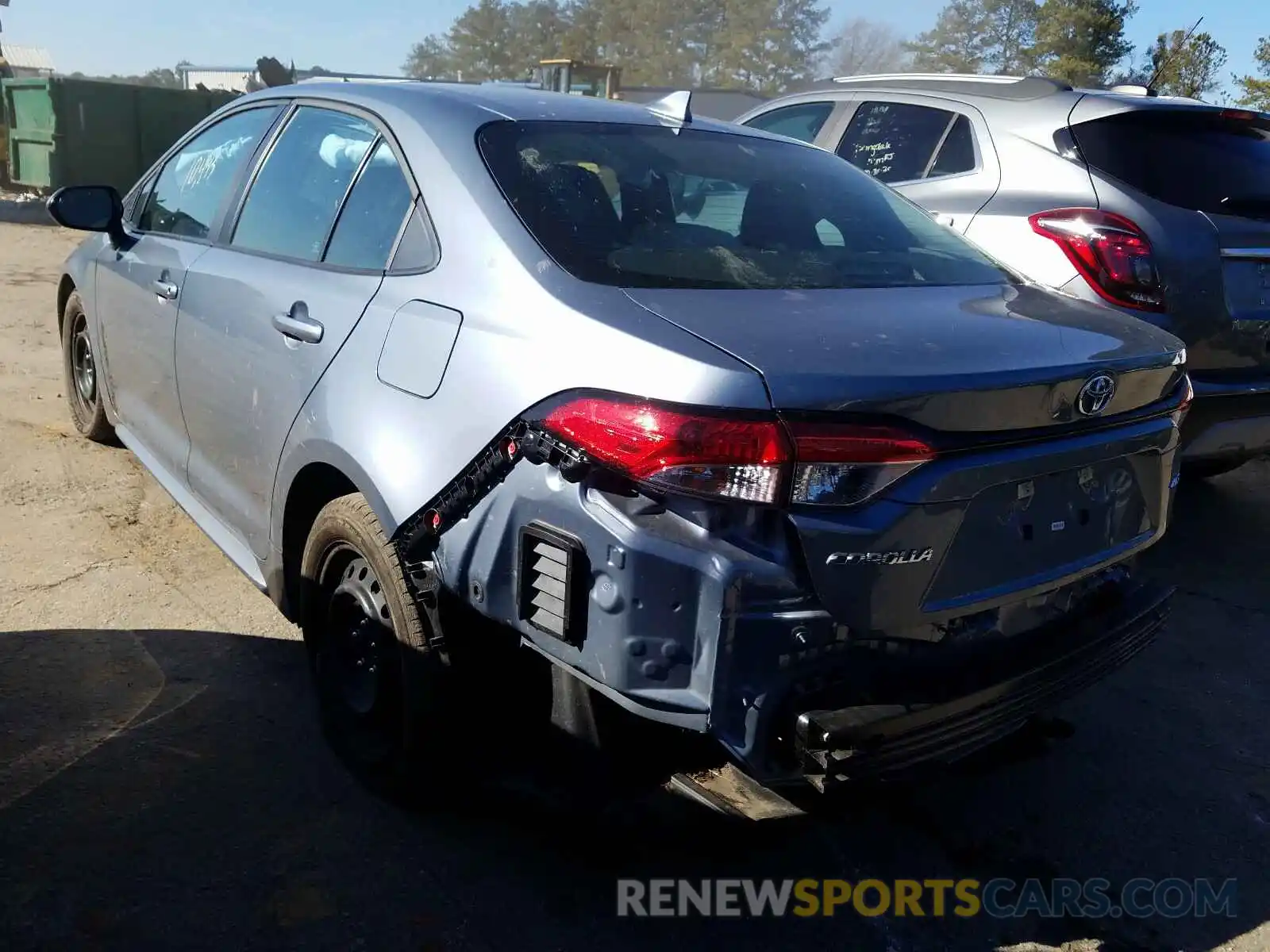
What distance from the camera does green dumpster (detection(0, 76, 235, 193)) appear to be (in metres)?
16.8

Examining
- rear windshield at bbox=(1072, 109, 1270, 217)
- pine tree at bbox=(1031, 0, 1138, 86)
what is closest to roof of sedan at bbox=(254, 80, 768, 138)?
rear windshield at bbox=(1072, 109, 1270, 217)

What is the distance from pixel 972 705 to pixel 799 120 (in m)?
4.65

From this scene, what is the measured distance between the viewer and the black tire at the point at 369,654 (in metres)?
2.32

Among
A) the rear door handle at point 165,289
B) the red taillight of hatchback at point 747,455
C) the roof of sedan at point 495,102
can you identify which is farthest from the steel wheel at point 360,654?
Result: the rear door handle at point 165,289

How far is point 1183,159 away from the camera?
4273 millimetres

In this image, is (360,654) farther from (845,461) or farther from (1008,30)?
(1008,30)

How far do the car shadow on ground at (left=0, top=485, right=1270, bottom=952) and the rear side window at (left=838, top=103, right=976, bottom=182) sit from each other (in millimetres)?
2698

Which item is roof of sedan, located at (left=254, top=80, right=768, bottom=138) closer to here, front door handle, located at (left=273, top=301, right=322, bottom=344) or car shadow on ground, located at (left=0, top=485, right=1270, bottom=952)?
front door handle, located at (left=273, top=301, right=322, bottom=344)

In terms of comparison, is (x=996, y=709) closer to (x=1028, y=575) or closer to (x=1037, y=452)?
(x=1028, y=575)

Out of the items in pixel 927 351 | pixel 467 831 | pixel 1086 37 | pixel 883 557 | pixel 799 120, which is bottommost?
pixel 467 831

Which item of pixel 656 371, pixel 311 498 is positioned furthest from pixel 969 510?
pixel 311 498

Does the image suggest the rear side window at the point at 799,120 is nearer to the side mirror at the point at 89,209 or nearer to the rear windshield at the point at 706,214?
the rear windshield at the point at 706,214

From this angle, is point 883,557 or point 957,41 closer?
point 883,557

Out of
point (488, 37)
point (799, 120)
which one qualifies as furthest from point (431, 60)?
point (799, 120)
